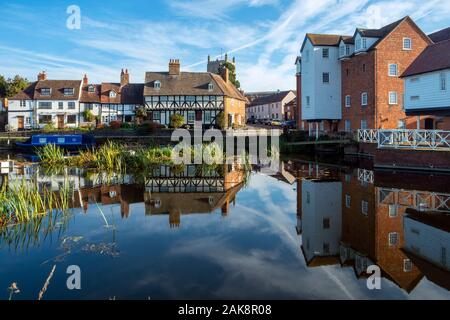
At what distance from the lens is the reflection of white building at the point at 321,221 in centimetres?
905

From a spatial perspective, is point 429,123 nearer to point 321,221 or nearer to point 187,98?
point 321,221

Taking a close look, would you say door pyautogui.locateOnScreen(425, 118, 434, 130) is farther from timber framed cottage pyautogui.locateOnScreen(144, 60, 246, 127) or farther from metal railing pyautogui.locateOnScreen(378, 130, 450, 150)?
timber framed cottage pyautogui.locateOnScreen(144, 60, 246, 127)

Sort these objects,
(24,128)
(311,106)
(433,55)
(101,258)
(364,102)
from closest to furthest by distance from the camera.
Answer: (101,258) < (433,55) < (364,102) < (311,106) < (24,128)

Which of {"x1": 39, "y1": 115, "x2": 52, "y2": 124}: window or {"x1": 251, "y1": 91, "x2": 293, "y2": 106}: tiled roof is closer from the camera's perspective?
{"x1": 39, "y1": 115, "x2": 52, "y2": 124}: window

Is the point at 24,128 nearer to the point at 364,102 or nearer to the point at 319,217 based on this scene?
the point at 364,102

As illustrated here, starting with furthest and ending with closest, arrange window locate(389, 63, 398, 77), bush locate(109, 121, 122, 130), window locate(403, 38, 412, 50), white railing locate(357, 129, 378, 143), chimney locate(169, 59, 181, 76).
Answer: chimney locate(169, 59, 181, 76)
bush locate(109, 121, 122, 130)
window locate(403, 38, 412, 50)
window locate(389, 63, 398, 77)
white railing locate(357, 129, 378, 143)

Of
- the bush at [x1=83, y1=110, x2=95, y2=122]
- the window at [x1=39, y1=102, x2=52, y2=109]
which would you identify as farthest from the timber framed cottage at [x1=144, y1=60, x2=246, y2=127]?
the window at [x1=39, y1=102, x2=52, y2=109]

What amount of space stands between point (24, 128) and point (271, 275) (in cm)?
5688

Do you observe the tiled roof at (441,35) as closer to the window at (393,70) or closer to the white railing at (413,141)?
the window at (393,70)

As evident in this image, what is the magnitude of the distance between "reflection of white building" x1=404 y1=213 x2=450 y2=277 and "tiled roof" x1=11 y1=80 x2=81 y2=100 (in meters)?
53.0

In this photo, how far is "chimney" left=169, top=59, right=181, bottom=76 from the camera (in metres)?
52.8
